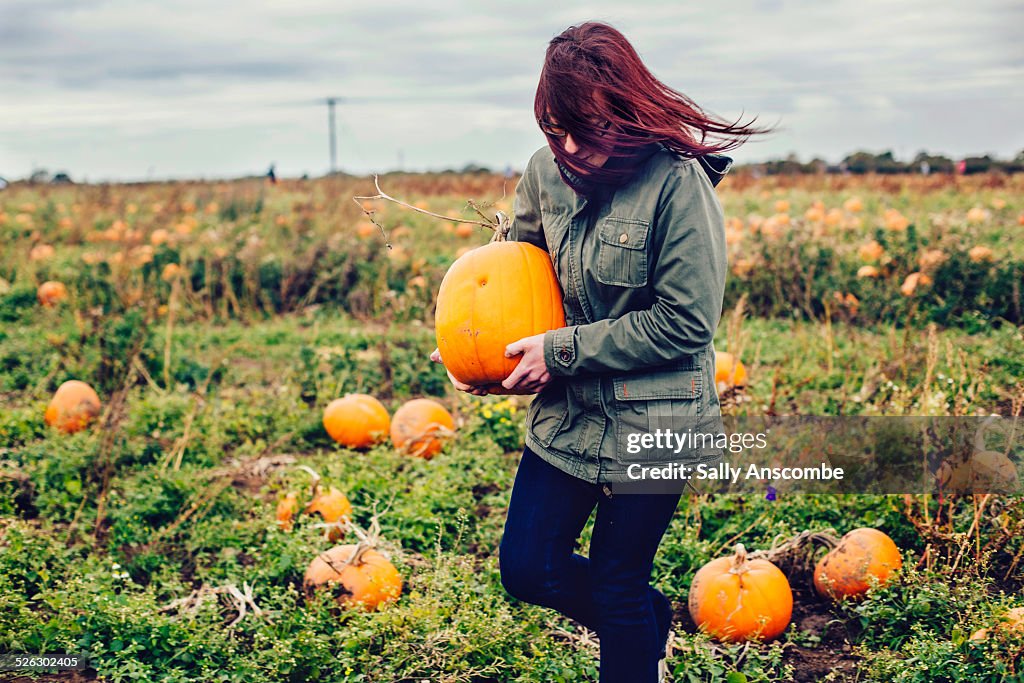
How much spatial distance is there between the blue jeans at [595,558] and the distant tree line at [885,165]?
2242 cm

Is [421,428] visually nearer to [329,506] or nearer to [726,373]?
[329,506]

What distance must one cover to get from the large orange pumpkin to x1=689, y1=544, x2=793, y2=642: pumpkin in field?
4.99ft

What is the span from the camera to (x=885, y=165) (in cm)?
2711

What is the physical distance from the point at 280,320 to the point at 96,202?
10361mm

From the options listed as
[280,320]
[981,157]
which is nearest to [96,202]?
[280,320]

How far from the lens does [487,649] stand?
3.48m

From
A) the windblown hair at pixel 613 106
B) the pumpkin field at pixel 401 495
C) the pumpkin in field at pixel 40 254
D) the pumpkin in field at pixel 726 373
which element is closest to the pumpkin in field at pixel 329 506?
the pumpkin field at pixel 401 495

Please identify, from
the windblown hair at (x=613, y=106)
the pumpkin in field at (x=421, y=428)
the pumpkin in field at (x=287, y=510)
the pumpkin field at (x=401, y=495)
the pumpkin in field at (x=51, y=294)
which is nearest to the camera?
the windblown hair at (x=613, y=106)

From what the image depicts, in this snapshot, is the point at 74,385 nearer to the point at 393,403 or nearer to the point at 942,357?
the point at 393,403

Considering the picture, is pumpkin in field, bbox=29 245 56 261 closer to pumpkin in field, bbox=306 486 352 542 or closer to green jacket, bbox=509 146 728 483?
pumpkin in field, bbox=306 486 352 542

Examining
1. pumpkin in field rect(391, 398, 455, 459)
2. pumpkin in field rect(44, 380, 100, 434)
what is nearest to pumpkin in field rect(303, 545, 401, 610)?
pumpkin in field rect(391, 398, 455, 459)

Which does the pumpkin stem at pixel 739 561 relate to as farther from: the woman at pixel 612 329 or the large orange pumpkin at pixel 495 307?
the large orange pumpkin at pixel 495 307

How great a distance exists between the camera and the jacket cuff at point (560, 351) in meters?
2.68

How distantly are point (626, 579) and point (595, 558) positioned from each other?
0.11m
